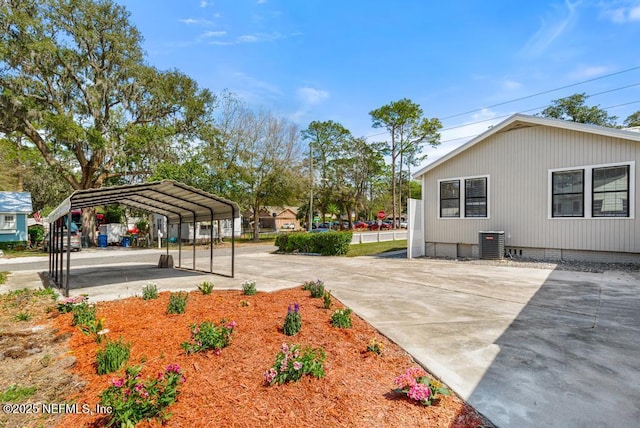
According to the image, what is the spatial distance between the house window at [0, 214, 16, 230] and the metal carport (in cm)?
2024

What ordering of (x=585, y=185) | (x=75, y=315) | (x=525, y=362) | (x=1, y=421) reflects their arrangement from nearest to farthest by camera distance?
(x=1, y=421)
(x=525, y=362)
(x=75, y=315)
(x=585, y=185)

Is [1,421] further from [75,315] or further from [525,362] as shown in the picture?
[525,362]

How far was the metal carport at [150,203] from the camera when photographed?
6.82m

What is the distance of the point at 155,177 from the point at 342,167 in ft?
73.5

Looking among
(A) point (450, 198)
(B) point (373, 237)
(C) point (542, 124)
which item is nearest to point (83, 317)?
(A) point (450, 198)

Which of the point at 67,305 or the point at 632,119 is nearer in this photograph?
the point at 67,305

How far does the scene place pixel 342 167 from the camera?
38.6 meters

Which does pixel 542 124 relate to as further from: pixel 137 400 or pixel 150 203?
pixel 150 203

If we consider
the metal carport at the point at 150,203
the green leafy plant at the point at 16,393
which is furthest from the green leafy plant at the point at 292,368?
the metal carport at the point at 150,203

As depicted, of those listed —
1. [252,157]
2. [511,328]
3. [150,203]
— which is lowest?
[511,328]

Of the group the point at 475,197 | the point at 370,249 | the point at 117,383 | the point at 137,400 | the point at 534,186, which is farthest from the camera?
the point at 370,249

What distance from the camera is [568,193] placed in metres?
10.1

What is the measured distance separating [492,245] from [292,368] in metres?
10.1

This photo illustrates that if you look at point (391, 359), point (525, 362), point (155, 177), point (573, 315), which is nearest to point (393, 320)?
point (391, 359)
